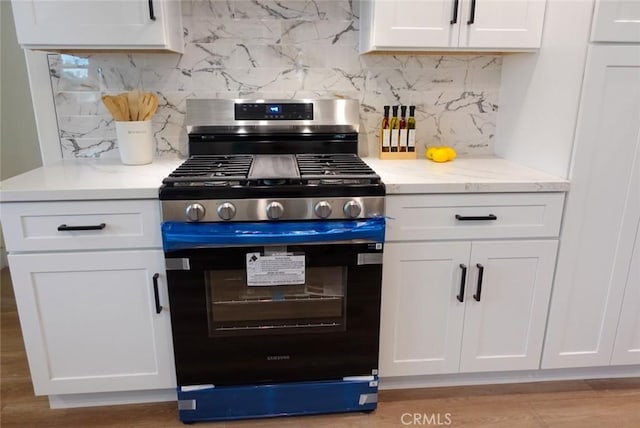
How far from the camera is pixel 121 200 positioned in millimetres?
1429

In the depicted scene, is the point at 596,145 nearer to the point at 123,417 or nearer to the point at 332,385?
the point at 332,385

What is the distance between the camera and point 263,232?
1.42m

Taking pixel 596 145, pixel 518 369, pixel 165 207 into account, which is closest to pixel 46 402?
pixel 165 207

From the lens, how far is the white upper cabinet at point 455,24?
166cm

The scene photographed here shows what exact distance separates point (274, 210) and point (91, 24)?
3.21ft

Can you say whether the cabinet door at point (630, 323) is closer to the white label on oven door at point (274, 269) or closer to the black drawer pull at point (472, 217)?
the black drawer pull at point (472, 217)

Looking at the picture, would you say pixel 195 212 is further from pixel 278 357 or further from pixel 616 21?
pixel 616 21

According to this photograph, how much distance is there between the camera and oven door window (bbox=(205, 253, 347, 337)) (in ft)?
4.83

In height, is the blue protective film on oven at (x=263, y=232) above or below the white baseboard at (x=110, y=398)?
above

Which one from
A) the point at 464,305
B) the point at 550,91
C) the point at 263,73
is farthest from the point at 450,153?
the point at 263,73

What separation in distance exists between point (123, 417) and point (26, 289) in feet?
1.99

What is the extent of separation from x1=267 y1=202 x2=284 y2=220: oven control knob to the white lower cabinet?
1.39 ft

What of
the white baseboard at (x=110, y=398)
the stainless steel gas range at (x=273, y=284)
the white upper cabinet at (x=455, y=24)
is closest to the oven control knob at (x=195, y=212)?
the stainless steel gas range at (x=273, y=284)

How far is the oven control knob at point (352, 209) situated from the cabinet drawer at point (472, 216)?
0.43 ft
